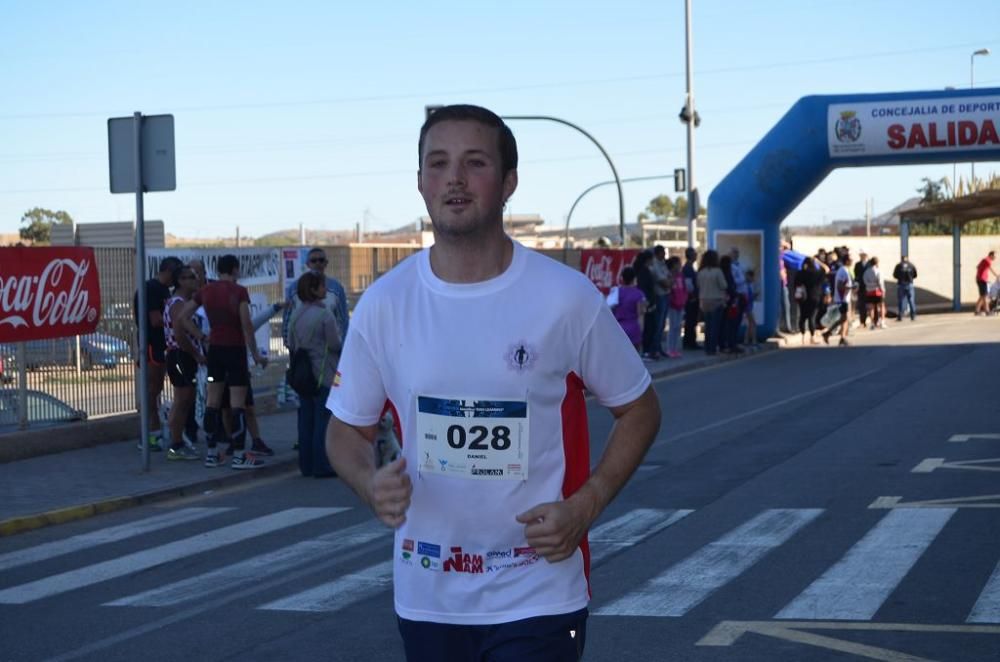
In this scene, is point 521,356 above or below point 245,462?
above

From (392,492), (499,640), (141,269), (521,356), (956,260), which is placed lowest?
(499,640)

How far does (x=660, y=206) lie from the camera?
166m

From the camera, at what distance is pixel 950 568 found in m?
8.26

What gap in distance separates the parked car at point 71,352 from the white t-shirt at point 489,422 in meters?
11.7

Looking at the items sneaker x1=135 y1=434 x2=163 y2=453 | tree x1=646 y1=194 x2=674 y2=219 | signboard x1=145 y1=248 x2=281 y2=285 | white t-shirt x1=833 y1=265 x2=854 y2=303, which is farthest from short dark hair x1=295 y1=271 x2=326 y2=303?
tree x1=646 y1=194 x2=674 y2=219

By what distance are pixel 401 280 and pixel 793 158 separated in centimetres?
2551

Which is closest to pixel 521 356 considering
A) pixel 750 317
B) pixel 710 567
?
pixel 710 567

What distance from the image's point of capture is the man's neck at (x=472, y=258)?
349 cm

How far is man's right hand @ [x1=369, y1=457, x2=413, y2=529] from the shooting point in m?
3.35

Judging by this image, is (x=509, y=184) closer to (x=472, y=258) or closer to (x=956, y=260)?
(x=472, y=258)

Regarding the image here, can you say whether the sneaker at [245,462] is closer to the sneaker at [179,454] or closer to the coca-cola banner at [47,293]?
the sneaker at [179,454]

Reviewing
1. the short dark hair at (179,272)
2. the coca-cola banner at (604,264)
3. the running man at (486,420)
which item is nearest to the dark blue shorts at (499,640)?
the running man at (486,420)

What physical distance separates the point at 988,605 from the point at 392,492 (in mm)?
4937

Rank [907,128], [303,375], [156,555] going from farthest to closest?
[907,128] → [303,375] → [156,555]
